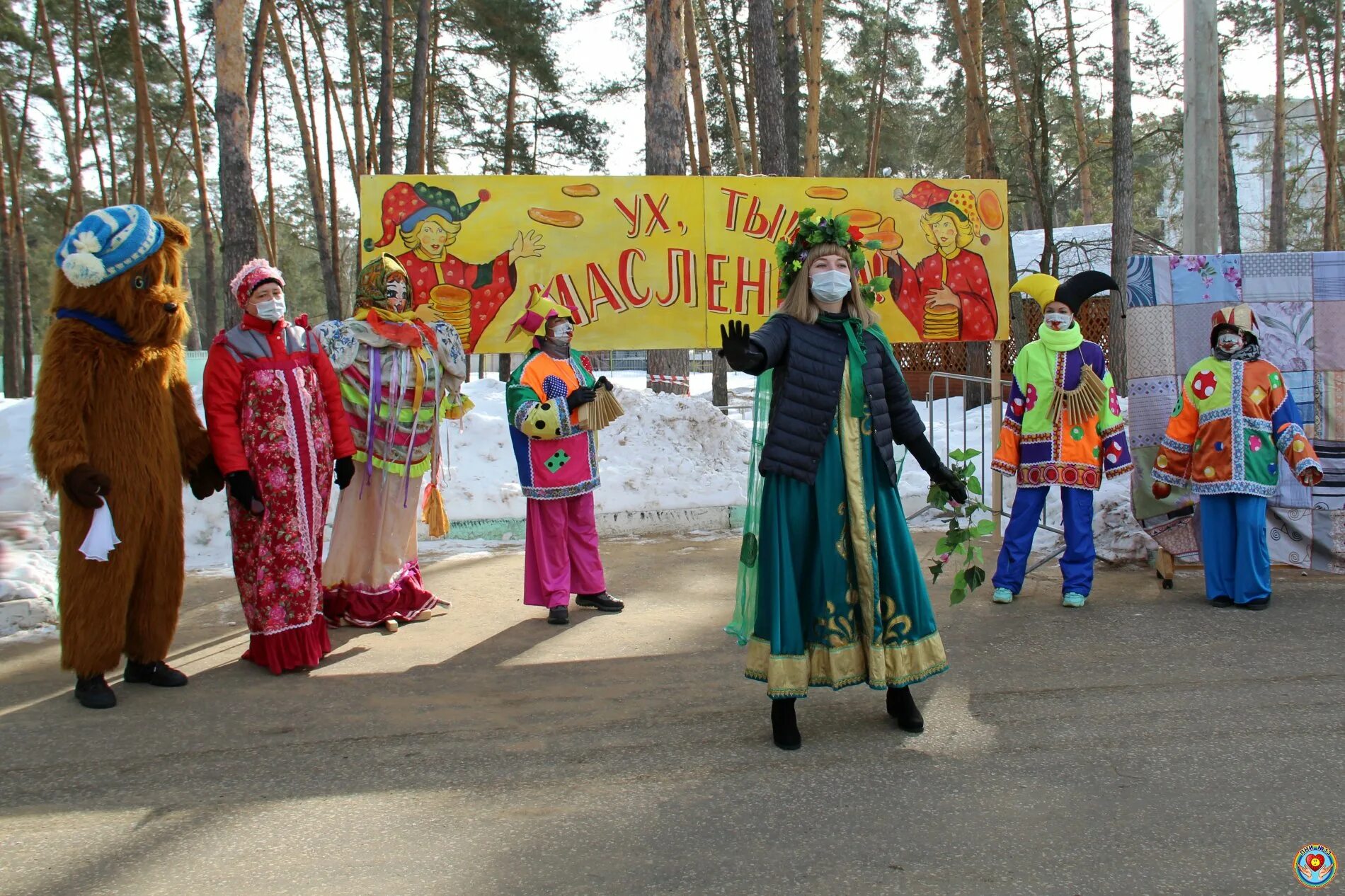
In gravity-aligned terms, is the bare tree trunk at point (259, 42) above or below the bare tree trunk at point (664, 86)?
above

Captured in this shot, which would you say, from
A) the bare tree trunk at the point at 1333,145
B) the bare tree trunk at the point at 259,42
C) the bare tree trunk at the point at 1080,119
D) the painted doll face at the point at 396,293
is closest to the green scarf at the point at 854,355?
the painted doll face at the point at 396,293

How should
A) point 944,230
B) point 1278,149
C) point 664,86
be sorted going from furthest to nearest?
point 1278,149 → point 664,86 → point 944,230

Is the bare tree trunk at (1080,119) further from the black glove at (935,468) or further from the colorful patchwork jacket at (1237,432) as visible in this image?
the black glove at (935,468)

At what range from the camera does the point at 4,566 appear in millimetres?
3299

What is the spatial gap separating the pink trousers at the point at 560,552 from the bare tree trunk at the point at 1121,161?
8.21 meters

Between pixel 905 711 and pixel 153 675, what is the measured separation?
11.3 ft

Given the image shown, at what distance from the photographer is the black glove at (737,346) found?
372 cm

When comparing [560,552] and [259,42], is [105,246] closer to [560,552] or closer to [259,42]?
[560,552]

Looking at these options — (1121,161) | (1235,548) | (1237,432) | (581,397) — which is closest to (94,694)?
(581,397)

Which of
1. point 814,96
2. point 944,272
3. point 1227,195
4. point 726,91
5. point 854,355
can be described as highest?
point 726,91

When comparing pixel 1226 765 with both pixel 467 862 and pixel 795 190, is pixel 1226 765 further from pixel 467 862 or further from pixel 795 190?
pixel 795 190

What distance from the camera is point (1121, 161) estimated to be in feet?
41.7

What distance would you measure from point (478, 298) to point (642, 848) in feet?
16.3

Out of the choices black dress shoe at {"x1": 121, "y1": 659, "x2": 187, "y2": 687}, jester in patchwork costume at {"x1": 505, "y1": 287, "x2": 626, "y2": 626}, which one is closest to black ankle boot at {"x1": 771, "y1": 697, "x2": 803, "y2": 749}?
jester in patchwork costume at {"x1": 505, "y1": 287, "x2": 626, "y2": 626}
